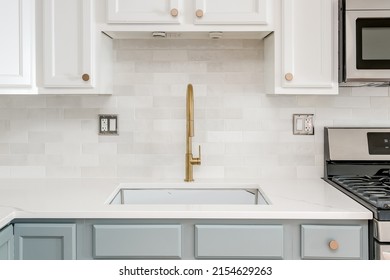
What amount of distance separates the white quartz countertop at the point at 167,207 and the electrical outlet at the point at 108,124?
431 millimetres

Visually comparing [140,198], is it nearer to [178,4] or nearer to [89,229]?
[89,229]

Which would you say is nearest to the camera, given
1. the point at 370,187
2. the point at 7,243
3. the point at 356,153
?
the point at 7,243

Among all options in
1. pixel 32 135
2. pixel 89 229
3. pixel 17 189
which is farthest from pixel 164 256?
pixel 32 135

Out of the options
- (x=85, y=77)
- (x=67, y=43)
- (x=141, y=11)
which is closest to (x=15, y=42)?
(x=67, y=43)

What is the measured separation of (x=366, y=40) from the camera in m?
2.08

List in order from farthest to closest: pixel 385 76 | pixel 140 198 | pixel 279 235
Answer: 1. pixel 140 198
2. pixel 385 76
3. pixel 279 235

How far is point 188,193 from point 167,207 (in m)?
0.55

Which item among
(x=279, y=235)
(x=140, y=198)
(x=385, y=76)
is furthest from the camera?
(x=140, y=198)

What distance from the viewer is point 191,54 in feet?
7.99

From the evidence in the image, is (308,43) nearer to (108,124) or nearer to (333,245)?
(333,245)

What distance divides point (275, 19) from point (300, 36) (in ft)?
0.46

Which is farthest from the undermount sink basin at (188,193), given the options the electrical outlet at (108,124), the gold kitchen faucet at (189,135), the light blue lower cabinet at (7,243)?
the light blue lower cabinet at (7,243)

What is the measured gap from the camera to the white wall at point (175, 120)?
7.98 feet

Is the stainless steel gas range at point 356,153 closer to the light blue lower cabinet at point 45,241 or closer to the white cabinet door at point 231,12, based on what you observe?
the white cabinet door at point 231,12
